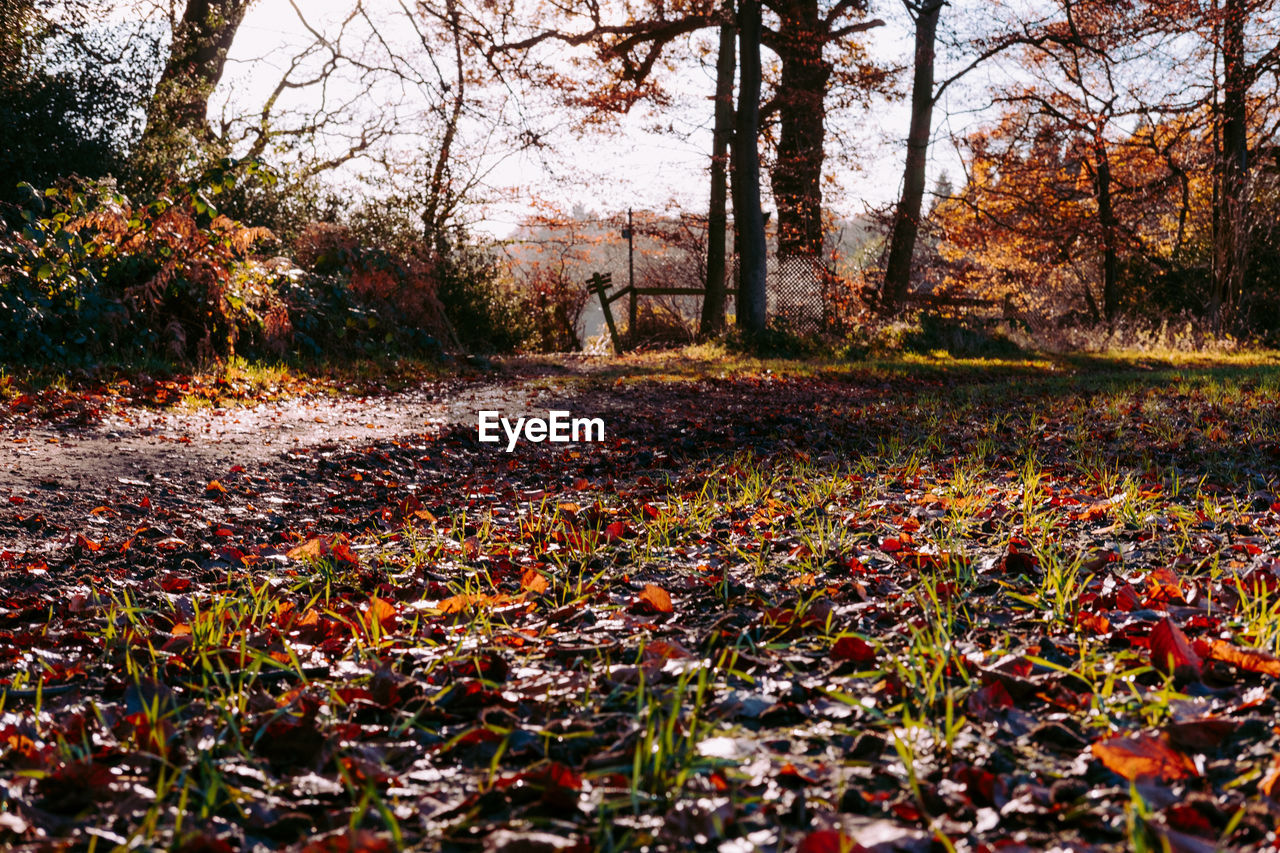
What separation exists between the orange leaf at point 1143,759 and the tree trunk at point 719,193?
40.5ft

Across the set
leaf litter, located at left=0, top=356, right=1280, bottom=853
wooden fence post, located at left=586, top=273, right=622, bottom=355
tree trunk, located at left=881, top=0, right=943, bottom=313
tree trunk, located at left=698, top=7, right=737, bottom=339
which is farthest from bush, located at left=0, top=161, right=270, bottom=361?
tree trunk, located at left=881, top=0, right=943, bottom=313

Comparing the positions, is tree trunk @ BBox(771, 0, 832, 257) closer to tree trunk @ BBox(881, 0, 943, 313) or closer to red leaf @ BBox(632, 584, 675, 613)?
tree trunk @ BBox(881, 0, 943, 313)

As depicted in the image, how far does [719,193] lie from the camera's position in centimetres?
1394

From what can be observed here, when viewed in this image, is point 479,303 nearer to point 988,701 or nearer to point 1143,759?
point 988,701

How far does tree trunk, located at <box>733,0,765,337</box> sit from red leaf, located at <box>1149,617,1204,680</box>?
414 inches

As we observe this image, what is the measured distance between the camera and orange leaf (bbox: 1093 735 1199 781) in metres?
1.25

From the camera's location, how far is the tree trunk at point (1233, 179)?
15.3m

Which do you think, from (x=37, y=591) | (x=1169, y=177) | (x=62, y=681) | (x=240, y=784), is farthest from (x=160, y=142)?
(x=1169, y=177)

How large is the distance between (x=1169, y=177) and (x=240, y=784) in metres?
21.6

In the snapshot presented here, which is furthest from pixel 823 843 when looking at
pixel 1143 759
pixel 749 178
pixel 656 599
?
pixel 749 178

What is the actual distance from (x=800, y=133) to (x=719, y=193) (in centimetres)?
245

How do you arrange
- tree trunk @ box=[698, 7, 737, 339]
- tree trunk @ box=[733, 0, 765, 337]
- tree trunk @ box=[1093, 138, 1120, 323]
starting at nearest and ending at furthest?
1. tree trunk @ box=[733, 0, 765, 337]
2. tree trunk @ box=[698, 7, 737, 339]
3. tree trunk @ box=[1093, 138, 1120, 323]

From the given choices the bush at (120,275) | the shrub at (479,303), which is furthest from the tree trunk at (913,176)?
the bush at (120,275)

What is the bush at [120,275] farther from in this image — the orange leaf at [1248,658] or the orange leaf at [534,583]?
the orange leaf at [1248,658]
